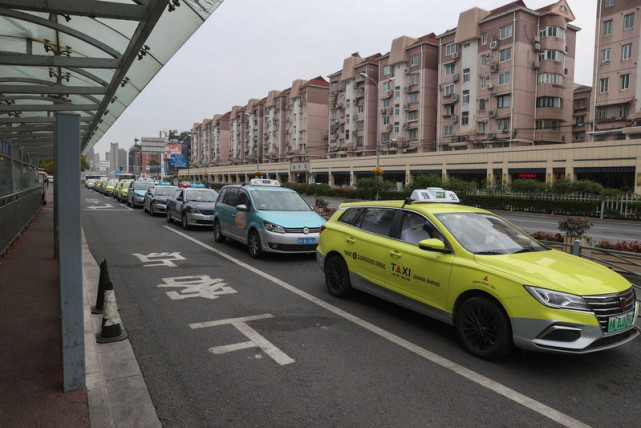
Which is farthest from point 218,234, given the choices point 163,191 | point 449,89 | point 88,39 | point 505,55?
point 449,89

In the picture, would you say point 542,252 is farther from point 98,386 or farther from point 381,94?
point 381,94

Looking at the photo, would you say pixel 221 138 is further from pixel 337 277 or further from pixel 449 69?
pixel 337 277

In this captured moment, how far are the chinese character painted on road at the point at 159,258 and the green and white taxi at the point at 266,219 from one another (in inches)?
63.6

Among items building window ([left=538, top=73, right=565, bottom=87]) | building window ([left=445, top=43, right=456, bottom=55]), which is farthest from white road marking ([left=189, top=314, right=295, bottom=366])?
building window ([left=445, top=43, right=456, bottom=55])

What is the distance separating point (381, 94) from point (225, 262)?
55.7 meters

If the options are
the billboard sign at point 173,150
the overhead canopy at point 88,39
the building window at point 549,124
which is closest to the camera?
the overhead canopy at point 88,39

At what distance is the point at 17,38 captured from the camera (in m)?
5.53

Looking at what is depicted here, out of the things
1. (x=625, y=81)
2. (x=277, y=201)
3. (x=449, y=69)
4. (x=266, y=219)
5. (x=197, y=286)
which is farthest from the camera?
(x=449, y=69)

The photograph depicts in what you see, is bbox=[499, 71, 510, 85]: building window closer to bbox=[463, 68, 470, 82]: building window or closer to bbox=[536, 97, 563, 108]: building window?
bbox=[536, 97, 563, 108]: building window

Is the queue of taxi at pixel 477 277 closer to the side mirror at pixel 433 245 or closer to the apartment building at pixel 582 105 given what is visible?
the side mirror at pixel 433 245

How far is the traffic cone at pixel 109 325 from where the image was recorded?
4.98 metres

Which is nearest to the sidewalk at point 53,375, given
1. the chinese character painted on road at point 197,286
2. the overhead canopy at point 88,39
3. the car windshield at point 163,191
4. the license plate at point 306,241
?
the chinese character painted on road at point 197,286

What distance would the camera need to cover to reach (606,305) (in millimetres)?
4184

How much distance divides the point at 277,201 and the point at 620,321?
314 inches
